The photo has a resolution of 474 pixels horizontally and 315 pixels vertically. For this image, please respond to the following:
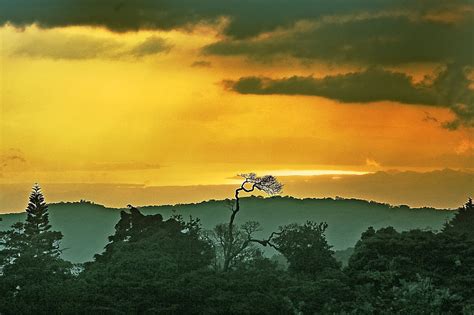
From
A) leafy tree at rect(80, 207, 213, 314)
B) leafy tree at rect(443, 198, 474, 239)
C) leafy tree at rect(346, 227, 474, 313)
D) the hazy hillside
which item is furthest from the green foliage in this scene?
the hazy hillside

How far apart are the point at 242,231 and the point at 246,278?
1440cm

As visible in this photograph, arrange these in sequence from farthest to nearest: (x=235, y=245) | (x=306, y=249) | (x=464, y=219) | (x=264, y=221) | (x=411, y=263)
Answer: (x=264, y=221) < (x=464, y=219) < (x=235, y=245) < (x=306, y=249) < (x=411, y=263)

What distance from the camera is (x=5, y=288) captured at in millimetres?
72875

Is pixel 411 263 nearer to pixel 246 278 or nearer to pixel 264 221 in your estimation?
pixel 246 278

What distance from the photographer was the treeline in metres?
67.9

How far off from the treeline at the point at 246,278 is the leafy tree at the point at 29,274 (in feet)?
0.30

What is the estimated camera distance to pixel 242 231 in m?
86.9

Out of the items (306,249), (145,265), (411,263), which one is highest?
(306,249)

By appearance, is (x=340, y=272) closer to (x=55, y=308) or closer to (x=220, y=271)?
(x=220, y=271)

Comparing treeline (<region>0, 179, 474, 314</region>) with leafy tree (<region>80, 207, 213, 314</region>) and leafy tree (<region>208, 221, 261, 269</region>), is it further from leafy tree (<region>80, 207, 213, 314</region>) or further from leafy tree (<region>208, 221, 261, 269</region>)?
leafy tree (<region>208, 221, 261, 269</region>)

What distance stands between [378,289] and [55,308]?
23139 millimetres

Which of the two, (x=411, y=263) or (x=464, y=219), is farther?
(x=464, y=219)

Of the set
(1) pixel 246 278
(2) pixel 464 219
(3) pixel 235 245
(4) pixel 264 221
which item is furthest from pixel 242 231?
(4) pixel 264 221

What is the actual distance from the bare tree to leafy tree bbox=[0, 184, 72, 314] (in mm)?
13347
